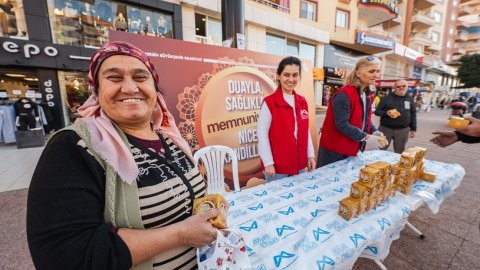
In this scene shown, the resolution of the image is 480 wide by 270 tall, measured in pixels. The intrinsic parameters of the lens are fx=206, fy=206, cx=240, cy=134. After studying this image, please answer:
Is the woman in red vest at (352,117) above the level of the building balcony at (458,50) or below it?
below

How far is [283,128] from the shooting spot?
2.00 metres

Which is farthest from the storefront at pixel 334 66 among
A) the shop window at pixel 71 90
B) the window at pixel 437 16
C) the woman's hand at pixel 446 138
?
the window at pixel 437 16

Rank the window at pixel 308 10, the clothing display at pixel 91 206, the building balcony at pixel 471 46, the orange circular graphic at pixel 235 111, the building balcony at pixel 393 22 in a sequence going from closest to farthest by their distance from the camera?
the clothing display at pixel 91 206 → the orange circular graphic at pixel 235 111 → the window at pixel 308 10 → the building balcony at pixel 393 22 → the building balcony at pixel 471 46

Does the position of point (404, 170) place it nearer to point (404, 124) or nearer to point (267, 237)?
point (267, 237)

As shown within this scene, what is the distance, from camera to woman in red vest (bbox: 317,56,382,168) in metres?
2.08

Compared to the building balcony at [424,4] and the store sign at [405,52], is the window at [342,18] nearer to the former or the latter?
the store sign at [405,52]

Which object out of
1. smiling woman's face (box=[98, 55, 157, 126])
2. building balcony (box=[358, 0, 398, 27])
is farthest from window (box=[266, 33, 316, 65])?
smiling woman's face (box=[98, 55, 157, 126])

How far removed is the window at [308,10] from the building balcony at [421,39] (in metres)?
17.5

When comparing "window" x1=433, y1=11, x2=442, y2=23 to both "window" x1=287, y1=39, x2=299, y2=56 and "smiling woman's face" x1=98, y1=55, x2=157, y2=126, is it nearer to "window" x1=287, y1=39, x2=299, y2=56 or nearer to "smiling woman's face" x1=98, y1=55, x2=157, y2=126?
"window" x1=287, y1=39, x2=299, y2=56

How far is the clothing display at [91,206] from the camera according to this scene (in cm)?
58

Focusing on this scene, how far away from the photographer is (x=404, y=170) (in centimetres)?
162

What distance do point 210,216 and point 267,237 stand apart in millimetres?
445

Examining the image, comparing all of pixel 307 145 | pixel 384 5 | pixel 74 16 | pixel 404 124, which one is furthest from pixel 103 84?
pixel 384 5

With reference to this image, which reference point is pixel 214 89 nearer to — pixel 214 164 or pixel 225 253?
pixel 214 164
